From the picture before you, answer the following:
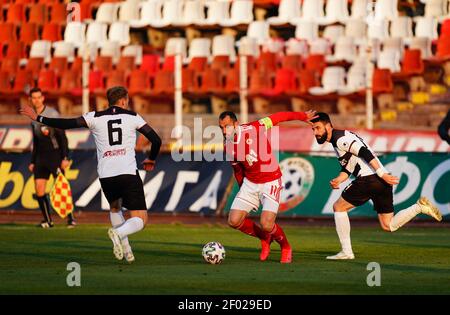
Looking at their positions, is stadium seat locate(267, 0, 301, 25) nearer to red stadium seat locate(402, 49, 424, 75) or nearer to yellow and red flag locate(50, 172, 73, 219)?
red stadium seat locate(402, 49, 424, 75)

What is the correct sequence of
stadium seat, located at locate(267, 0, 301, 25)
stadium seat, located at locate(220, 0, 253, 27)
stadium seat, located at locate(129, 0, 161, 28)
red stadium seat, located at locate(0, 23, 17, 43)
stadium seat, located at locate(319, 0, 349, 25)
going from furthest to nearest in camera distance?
red stadium seat, located at locate(0, 23, 17, 43) → stadium seat, located at locate(129, 0, 161, 28) → stadium seat, located at locate(220, 0, 253, 27) → stadium seat, located at locate(267, 0, 301, 25) → stadium seat, located at locate(319, 0, 349, 25)

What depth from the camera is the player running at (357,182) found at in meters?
17.8

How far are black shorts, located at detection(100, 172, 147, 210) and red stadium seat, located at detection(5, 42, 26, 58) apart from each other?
2193 cm

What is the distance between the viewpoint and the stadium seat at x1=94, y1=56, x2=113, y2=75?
118ft

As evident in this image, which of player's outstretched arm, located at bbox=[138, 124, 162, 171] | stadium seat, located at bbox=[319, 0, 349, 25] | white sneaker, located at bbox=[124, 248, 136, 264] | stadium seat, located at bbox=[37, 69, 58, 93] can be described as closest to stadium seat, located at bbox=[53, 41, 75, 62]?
stadium seat, located at bbox=[37, 69, 58, 93]

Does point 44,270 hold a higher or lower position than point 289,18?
lower

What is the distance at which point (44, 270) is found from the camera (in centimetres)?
1608

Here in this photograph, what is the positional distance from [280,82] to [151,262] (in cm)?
1652

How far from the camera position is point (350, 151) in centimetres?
1786

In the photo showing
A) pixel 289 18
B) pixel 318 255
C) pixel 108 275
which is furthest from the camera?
pixel 289 18
